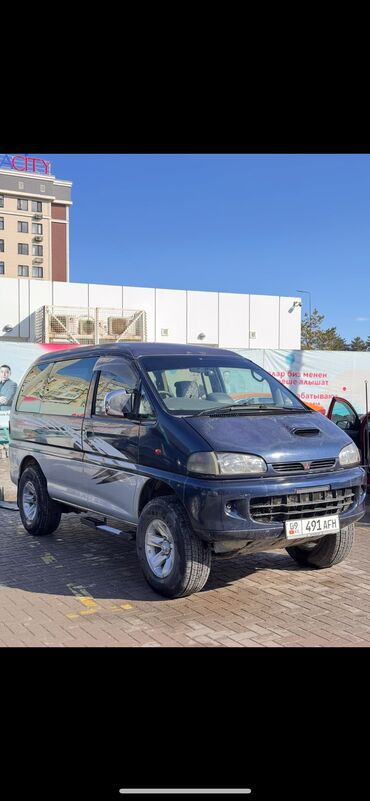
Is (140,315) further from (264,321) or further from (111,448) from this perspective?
(111,448)

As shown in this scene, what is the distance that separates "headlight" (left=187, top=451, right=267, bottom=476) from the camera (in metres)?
4.61

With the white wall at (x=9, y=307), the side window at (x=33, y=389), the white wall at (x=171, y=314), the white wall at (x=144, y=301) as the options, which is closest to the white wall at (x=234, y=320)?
the white wall at (x=171, y=314)

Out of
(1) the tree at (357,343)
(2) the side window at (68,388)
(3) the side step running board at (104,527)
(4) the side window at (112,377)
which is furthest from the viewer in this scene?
(1) the tree at (357,343)

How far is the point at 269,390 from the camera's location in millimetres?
5926

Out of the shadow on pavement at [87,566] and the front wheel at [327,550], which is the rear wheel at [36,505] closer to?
the shadow on pavement at [87,566]

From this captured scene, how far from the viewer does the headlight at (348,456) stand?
5.12m

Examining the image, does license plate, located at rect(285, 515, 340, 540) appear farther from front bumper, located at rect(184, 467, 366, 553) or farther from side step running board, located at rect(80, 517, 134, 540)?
side step running board, located at rect(80, 517, 134, 540)

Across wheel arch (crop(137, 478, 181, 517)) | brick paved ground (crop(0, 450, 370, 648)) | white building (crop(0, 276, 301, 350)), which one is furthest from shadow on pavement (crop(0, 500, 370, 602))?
white building (crop(0, 276, 301, 350))

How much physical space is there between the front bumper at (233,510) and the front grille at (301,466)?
63 millimetres

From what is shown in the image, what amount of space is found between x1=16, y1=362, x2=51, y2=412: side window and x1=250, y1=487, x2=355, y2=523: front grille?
11.1 ft
